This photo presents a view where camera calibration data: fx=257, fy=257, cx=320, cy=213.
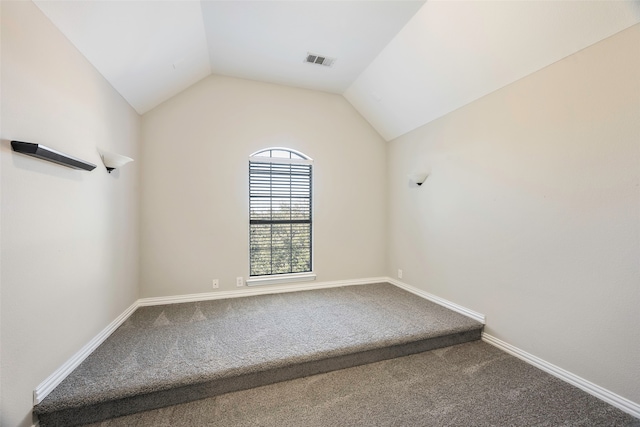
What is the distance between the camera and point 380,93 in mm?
3393

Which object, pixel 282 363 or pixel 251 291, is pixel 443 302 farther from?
pixel 251 291

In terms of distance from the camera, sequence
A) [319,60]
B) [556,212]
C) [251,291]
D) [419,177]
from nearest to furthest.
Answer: [556,212], [319,60], [419,177], [251,291]

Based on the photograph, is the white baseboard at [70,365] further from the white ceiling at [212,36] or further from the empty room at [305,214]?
the white ceiling at [212,36]

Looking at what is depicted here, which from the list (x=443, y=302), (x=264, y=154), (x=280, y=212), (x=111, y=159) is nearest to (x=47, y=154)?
(x=111, y=159)

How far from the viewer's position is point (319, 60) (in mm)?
3027

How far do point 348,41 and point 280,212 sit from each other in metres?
2.24

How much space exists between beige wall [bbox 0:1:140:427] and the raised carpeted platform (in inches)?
10.5

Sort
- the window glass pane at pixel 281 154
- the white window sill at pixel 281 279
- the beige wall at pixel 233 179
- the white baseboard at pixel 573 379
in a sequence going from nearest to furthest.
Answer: the white baseboard at pixel 573 379 → the beige wall at pixel 233 179 → the white window sill at pixel 281 279 → the window glass pane at pixel 281 154

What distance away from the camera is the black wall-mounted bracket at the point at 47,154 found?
133 centimetres

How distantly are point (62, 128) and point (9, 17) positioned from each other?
24.3 inches

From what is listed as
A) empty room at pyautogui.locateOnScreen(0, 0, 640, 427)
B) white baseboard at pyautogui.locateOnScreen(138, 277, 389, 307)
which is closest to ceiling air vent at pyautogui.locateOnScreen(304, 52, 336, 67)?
empty room at pyautogui.locateOnScreen(0, 0, 640, 427)

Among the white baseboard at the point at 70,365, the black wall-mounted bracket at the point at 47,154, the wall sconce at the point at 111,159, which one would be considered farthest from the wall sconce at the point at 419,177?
the white baseboard at the point at 70,365

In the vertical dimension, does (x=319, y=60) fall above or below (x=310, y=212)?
above

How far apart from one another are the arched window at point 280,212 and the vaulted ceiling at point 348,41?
113 cm
